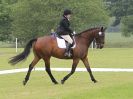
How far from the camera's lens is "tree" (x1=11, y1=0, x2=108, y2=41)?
57194 millimetres

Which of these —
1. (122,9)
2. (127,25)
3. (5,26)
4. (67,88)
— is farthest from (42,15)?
(67,88)

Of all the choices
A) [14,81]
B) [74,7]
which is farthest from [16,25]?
[14,81]

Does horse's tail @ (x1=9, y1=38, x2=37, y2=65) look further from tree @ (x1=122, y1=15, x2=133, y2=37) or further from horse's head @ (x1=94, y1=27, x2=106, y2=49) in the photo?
tree @ (x1=122, y1=15, x2=133, y2=37)

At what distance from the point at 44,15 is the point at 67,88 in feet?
136

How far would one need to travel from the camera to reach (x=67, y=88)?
16.2 metres

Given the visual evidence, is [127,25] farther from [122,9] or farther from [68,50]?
[68,50]

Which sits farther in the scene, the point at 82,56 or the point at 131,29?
the point at 131,29

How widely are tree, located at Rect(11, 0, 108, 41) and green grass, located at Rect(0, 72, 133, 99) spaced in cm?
3504

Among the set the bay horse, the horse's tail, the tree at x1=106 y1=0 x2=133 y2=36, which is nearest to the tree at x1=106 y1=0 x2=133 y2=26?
the tree at x1=106 y1=0 x2=133 y2=36

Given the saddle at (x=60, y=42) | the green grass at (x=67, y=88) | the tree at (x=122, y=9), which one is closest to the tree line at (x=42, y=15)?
the tree at (x=122, y=9)

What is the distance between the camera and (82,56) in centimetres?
1803

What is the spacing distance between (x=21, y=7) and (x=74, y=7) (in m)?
7.09

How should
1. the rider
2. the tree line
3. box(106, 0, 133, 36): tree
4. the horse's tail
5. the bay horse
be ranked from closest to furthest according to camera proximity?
the rider → the bay horse → the horse's tail → the tree line → box(106, 0, 133, 36): tree

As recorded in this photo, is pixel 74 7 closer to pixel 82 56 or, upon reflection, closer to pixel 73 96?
pixel 82 56
